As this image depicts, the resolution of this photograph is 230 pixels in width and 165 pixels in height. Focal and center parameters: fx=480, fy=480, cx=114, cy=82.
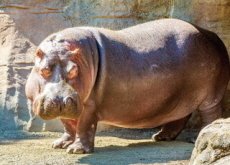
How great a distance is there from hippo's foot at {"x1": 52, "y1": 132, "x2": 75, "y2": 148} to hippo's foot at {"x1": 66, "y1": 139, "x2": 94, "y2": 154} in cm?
32

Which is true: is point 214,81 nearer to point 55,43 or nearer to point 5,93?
point 55,43

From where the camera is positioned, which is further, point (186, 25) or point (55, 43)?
point (186, 25)

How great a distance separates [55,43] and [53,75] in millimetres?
402

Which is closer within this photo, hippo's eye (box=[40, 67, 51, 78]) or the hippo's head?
the hippo's head

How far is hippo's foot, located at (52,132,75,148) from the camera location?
530cm

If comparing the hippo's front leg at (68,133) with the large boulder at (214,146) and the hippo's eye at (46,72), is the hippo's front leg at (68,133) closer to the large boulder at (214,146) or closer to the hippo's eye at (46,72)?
the hippo's eye at (46,72)

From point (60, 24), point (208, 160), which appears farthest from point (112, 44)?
point (208, 160)

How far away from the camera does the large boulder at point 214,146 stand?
9.80 feet

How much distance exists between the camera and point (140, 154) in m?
4.82

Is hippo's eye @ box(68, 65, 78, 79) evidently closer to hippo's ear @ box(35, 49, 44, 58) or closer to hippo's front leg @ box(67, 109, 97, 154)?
hippo's ear @ box(35, 49, 44, 58)

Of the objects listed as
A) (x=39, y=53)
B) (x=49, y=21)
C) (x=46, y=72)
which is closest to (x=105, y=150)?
(x=46, y=72)

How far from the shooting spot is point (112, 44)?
17.7 feet

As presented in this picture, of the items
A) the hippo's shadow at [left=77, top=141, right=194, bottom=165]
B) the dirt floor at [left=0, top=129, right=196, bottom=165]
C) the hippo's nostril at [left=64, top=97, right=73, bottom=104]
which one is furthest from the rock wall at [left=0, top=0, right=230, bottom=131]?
the hippo's nostril at [left=64, top=97, right=73, bottom=104]

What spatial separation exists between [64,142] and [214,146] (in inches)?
103
